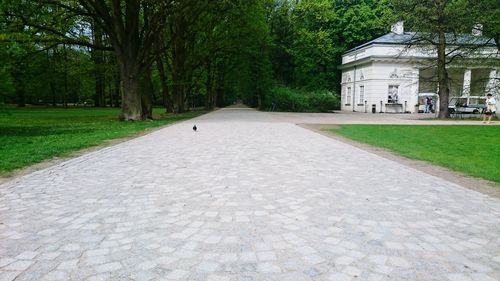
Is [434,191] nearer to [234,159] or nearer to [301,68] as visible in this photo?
[234,159]

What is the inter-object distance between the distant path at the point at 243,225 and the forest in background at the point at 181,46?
→ 32.8 ft

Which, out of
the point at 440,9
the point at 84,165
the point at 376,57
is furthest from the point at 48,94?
the point at 84,165

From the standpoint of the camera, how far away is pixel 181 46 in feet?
113

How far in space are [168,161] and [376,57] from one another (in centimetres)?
3802

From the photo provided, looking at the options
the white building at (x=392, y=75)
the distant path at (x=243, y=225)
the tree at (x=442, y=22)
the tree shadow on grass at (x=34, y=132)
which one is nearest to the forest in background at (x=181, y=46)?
the tree shadow on grass at (x=34, y=132)

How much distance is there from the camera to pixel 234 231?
4426 millimetres

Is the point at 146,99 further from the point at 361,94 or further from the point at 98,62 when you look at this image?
the point at 361,94

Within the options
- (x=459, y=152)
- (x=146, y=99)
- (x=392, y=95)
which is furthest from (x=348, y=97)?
(x=459, y=152)

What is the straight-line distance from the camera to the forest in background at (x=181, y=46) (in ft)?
72.1

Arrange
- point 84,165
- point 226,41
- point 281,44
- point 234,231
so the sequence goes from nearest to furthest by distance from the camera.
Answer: point 234,231 → point 84,165 → point 226,41 → point 281,44

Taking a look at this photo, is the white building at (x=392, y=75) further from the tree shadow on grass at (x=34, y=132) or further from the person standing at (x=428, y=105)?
the tree shadow on grass at (x=34, y=132)

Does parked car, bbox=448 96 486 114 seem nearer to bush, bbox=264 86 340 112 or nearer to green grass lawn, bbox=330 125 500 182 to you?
bush, bbox=264 86 340 112

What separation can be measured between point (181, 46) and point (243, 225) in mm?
Result: 31761

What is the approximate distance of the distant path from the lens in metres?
3.48
